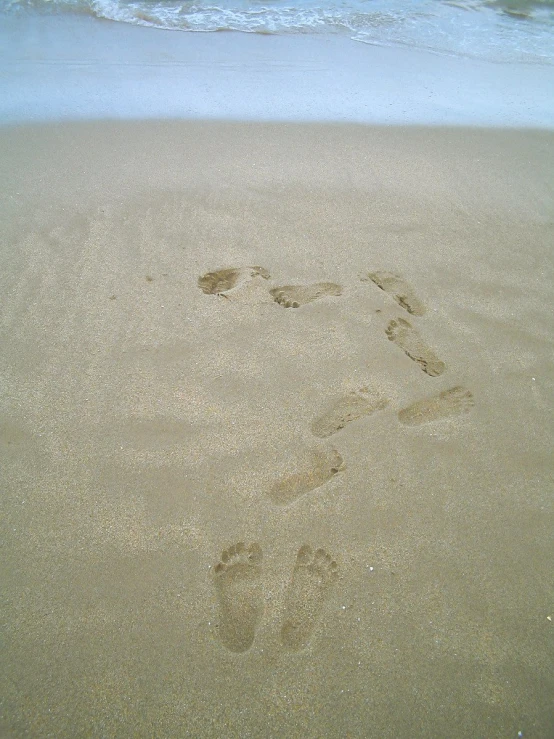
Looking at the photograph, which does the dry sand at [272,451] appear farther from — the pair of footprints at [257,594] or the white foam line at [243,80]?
the white foam line at [243,80]

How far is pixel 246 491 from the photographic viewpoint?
1.94 metres

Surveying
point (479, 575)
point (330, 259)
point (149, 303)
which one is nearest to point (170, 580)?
point (479, 575)

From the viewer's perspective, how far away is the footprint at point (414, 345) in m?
2.40

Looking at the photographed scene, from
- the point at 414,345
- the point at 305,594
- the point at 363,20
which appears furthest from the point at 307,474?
the point at 363,20

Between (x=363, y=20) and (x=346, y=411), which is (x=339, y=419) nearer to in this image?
(x=346, y=411)

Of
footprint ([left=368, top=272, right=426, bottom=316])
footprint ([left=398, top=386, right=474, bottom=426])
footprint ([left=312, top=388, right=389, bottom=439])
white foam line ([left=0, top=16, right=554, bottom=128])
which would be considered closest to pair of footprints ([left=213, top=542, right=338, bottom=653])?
footprint ([left=312, top=388, right=389, bottom=439])

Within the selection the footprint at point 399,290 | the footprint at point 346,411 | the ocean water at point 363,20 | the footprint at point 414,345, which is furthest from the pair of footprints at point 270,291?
the ocean water at point 363,20

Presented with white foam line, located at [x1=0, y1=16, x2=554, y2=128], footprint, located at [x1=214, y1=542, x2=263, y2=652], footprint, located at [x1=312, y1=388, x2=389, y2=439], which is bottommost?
footprint, located at [x1=214, y1=542, x2=263, y2=652]

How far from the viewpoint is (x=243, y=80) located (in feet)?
14.8

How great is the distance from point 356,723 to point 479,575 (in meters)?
0.58

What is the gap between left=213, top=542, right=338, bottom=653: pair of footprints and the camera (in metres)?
1.62

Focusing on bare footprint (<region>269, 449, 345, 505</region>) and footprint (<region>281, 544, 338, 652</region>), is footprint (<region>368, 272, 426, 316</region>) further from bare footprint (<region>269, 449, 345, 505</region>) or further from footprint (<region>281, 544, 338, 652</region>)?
footprint (<region>281, 544, 338, 652</region>)

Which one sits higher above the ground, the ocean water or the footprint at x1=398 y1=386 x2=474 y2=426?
the ocean water

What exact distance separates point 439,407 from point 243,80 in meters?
3.40
